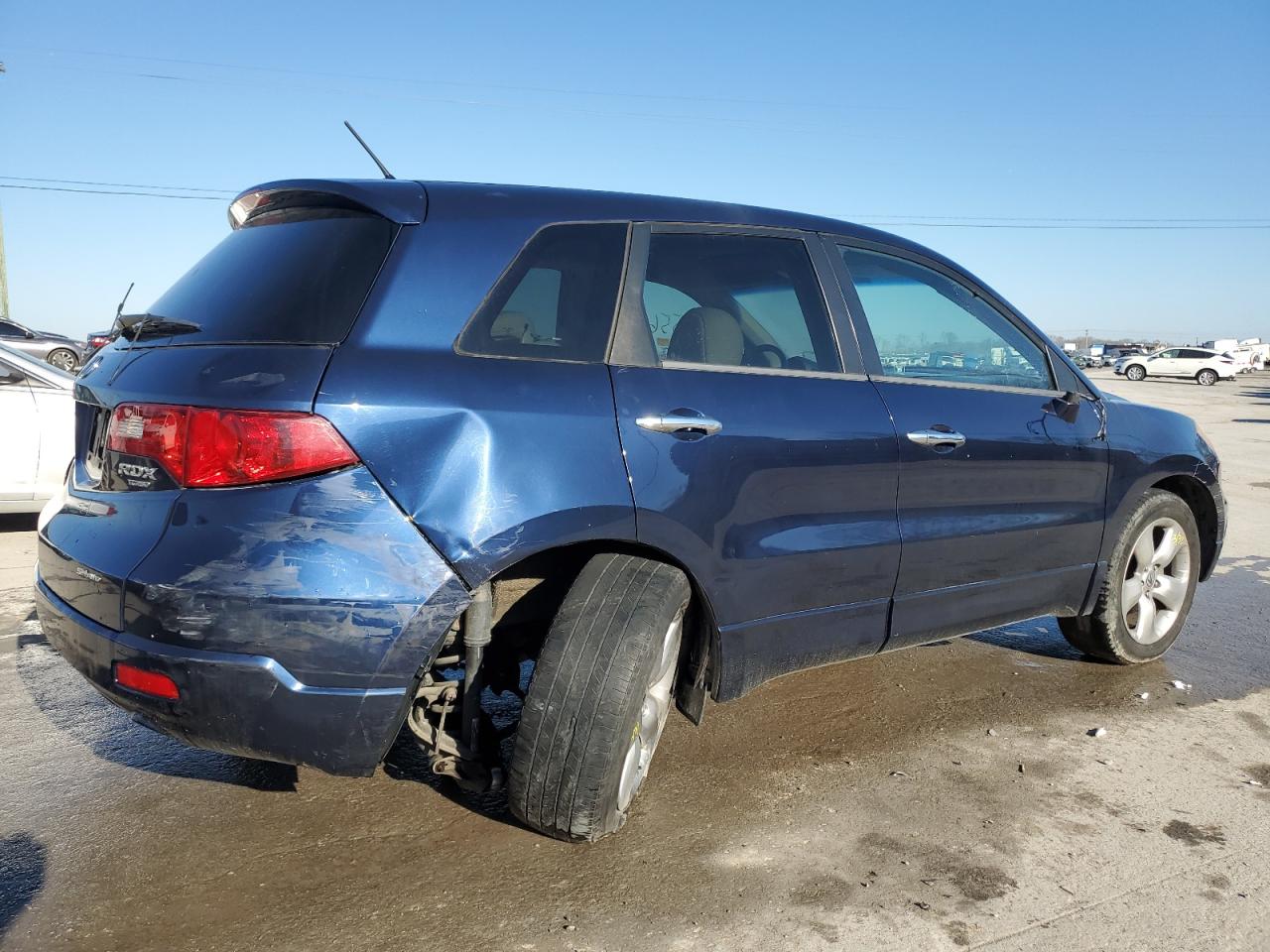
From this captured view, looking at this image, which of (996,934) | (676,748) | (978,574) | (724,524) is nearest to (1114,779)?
(978,574)

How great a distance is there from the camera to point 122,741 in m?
3.40

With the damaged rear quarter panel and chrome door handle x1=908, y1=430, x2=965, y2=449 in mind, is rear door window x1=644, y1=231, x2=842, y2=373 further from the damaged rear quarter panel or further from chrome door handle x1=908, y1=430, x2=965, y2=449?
the damaged rear quarter panel

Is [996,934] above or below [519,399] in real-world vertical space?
below

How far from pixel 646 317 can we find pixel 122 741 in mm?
2389

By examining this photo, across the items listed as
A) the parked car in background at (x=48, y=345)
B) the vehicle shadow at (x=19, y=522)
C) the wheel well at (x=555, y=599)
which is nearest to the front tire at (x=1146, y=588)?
the wheel well at (x=555, y=599)

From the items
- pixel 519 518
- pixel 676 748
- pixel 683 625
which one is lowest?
pixel 676 748

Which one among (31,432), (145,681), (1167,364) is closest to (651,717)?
(145,681)

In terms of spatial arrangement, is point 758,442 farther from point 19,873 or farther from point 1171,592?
point 1171,592

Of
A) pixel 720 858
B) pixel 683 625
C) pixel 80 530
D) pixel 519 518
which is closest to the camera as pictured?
pixel 519 518

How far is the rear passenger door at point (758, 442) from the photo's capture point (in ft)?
8.58

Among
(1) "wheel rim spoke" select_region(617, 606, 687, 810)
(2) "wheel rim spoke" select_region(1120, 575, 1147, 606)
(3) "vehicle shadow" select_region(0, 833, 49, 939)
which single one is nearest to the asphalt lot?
(3) "vehicle shadow" select_region(0, 833, 49, 939)

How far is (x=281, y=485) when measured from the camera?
215 centimetres

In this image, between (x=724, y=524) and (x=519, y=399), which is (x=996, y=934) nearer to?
(x=724, y=524)

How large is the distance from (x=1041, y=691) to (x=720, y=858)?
2.05 m
